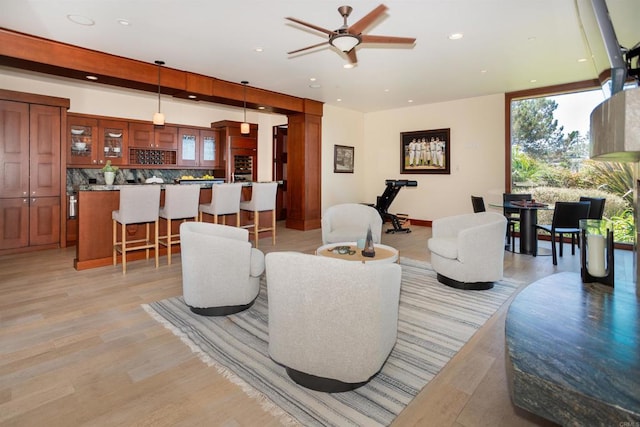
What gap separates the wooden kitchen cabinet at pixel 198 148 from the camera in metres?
7.48

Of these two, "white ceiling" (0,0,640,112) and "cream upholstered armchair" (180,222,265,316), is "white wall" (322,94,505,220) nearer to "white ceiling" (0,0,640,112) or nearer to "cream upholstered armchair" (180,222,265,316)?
"white ceiling" (0,0,640,112)

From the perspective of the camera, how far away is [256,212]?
569cm

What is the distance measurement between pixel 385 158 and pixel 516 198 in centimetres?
349

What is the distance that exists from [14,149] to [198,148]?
3.23 m

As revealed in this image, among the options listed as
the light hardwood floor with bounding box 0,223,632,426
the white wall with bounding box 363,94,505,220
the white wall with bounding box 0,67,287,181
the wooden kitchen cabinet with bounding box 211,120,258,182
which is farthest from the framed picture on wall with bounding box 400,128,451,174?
the light hardwood floor with bounding box 0,223,632,426

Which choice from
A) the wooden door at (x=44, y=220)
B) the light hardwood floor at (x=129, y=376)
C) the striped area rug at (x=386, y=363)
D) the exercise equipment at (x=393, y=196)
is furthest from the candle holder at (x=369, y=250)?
the wooden door at (x=44, y=220)

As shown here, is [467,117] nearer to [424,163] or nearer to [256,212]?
[424,163]

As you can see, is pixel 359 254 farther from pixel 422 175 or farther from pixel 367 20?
pixel 422 175

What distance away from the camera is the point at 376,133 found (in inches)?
344

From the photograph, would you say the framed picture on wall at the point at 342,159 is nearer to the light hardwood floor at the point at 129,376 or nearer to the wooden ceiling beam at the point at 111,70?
the wooden ceiling beam at the point at 111,70

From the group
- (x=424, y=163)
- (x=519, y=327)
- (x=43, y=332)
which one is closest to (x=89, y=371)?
(x=43, y=332)

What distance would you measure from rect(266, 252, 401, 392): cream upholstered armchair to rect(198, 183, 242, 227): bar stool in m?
3.46

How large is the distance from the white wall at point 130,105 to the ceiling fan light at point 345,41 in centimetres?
481

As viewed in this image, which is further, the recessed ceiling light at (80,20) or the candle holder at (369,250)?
the recessed ceiling light at (80,20)
